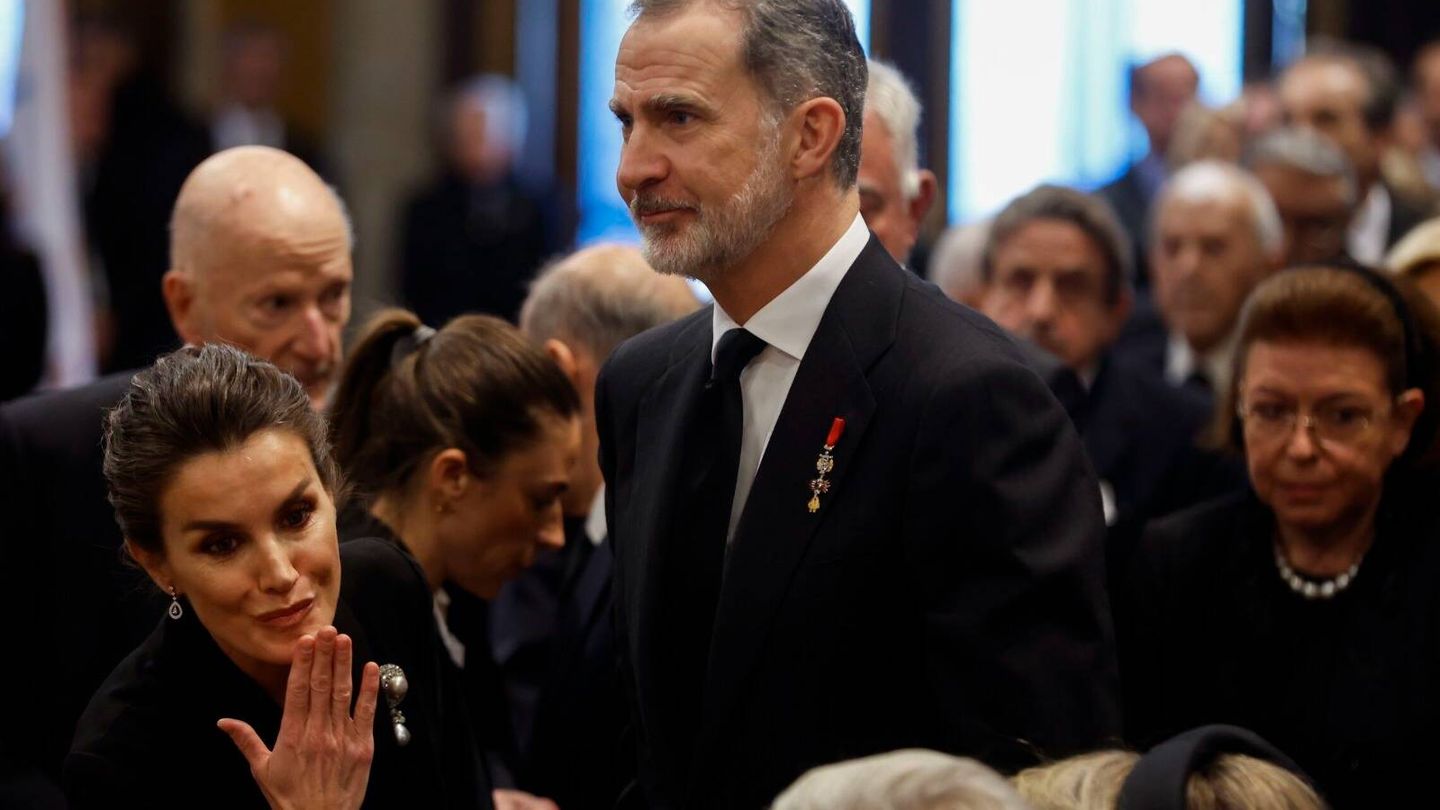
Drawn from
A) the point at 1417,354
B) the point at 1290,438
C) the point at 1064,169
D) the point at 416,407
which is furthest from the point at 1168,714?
the point at 1064,169

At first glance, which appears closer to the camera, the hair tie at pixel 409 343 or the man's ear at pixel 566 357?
the hair tie at pixel 409 343

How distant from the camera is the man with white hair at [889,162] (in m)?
3.79

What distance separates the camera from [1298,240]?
622 centimetres

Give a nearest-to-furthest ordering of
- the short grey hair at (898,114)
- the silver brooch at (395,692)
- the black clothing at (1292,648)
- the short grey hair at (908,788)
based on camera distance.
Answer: the short grey hair at (908,788)
the silver brooch at (395,692)
the black clothing at (1292,648)
the short grey hair at (898,114)

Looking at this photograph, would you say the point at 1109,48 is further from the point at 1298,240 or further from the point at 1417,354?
the point at 1417,354

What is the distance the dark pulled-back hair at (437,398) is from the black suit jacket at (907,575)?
779 millimetres

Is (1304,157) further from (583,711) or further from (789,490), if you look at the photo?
(789,490)

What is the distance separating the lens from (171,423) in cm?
265

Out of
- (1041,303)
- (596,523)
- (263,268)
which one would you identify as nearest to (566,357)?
(596,523)

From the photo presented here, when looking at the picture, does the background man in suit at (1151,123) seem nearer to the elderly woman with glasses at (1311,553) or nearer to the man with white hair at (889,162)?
the man with white hair at (889,162)

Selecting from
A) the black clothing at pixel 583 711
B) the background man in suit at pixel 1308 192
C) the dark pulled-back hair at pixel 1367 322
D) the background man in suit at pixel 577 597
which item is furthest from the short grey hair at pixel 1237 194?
the black clothing at pixel 583 711

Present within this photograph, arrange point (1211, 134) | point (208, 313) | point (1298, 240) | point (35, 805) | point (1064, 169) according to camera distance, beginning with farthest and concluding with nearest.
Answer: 1. point (1064, 169)
2. point (1211, 134)
3. point (1298, 240)
4. point (208, 313)
5. point (35, 805)

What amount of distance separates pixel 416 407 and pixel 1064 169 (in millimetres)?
7573

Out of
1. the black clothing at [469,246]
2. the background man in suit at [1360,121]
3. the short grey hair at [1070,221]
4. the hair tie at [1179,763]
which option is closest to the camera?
the hair tie at [1179,763]
